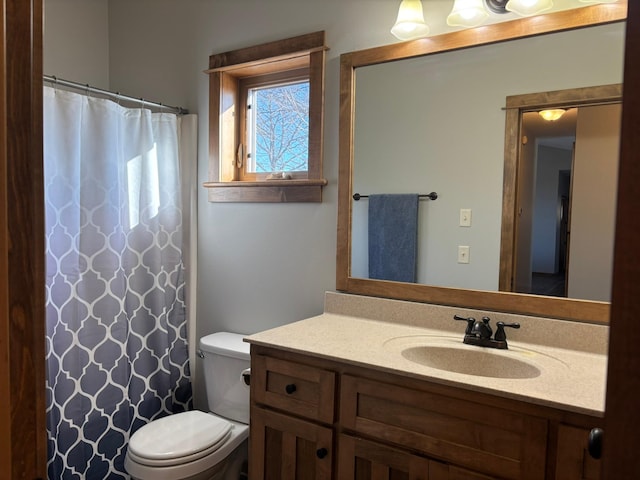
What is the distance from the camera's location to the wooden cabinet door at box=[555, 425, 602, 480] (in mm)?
1122

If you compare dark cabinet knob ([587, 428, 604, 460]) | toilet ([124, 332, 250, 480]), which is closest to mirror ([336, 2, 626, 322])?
toilet ([124, 332, 250, 480])

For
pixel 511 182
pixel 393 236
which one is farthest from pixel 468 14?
pixel 393 236

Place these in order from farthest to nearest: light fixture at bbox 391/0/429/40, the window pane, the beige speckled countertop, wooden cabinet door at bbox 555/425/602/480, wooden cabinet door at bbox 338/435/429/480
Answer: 1. the window pane
2. light fixture at bbox 391/0/429/40
3. wooden cabinet door at bbox 338/435/429/480
4. the beige speckled countertop
5. wooden cabinet door at bbox 555/425/602/480

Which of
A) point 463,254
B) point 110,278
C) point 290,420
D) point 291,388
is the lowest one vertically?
point 290,420

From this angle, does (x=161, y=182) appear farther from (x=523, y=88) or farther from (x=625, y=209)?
(x=625, y=209)

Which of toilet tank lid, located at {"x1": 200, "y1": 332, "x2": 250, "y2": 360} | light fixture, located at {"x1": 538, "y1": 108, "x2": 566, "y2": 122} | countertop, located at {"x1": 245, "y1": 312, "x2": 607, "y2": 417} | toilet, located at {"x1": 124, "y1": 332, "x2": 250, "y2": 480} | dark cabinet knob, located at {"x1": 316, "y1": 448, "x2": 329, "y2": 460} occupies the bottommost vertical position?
toilet, located at {"x1": 124, "y1": 332, "x2": 250, "y2": 480}

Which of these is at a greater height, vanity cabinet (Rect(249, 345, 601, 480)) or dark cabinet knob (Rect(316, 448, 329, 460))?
vanity cabinet (Rect(249, 345, 601, 480))

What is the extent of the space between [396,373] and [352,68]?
1280mm

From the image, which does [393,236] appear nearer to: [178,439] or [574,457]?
[574,457]

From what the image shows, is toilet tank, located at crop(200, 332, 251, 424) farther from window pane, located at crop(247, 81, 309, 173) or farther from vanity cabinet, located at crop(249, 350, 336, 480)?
window pane, located at crop(247, 81, 309, 173)

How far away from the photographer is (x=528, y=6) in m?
1.60

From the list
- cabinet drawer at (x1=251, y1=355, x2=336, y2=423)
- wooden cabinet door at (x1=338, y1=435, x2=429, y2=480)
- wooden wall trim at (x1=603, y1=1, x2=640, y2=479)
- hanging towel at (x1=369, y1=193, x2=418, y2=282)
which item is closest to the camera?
wooden wall trim at (x1=603, y1=1, x2=640, y2=479)

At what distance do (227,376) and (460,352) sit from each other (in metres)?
1.08

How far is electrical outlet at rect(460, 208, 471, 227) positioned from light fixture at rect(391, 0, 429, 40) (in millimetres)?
689
